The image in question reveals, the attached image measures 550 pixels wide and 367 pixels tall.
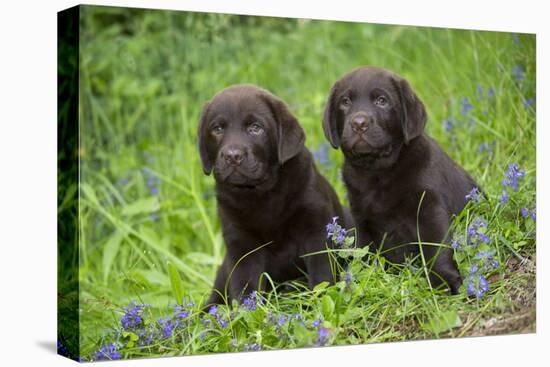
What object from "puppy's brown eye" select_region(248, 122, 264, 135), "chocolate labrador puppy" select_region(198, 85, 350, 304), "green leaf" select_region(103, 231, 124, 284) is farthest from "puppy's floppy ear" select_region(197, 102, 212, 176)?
"green leaf" select_region(103, 231, 124, 284)

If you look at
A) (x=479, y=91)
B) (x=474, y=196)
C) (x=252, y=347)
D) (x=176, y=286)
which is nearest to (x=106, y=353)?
(x=176, y=286)

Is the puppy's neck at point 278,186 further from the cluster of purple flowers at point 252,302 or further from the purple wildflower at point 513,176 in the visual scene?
the purple wildflower at point 513,176

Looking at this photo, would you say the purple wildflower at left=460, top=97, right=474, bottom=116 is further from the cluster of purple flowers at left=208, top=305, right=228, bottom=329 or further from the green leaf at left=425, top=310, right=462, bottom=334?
the cluster of purple flowers at left=208, top=305, right=228, bottom=329

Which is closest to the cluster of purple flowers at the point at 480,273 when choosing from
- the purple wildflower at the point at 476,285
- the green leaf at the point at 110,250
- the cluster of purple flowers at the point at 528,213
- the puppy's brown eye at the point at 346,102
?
the purple wildflower at the point at 476,285

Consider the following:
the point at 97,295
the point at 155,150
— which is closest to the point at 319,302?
the point at 97,295

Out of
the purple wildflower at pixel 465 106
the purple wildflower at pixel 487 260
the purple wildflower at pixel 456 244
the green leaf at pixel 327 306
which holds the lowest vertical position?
the green leaf at pixel 327 306

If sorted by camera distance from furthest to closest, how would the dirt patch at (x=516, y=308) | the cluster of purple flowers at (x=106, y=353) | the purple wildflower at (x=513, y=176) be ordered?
the purple wildflower at (x=513, y=176)
the dirt patch at (x=516, y=308)
the cluster of purple flowers at (x=106, y=353)

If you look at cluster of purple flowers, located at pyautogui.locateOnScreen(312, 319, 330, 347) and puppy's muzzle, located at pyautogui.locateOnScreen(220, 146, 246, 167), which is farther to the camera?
cluster of purple flowers, located at pyautogui.locateOnScreen(312, 319, 330, 347)
